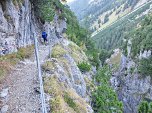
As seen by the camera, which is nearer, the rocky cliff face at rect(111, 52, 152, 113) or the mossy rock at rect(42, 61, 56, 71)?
the mossy rock at rect(42, 61, 56, 71)

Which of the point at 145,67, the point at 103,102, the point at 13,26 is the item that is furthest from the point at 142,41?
the point at 13,26

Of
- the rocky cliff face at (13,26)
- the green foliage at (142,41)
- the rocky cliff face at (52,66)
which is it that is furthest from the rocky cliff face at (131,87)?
the rocky cliff face at (13,26)

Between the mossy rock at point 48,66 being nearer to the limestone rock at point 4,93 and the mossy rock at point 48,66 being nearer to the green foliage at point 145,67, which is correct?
the limestone rock at point 4,93

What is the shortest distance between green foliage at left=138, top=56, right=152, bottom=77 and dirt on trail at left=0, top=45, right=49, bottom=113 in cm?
9774

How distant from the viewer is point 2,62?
37156 mm

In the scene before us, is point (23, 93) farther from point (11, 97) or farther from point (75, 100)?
point (75, 100)

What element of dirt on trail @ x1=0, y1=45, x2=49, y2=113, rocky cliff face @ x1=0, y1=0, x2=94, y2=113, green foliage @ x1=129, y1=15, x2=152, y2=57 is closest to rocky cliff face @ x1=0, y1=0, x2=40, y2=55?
rocky cliff face @ x1=0, y1=0, x2=94, y2=113

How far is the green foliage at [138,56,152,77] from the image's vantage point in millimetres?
130250

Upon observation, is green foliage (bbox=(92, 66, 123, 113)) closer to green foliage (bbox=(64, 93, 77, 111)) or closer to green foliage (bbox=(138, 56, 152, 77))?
green foliage (bbox=(64, 93, 77, 111))

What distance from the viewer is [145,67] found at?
433ft

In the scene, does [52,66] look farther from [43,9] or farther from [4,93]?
[43,9]

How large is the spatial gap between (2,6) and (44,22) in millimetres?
31599

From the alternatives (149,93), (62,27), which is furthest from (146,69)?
(62,27)

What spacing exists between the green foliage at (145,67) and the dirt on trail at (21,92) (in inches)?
3848
